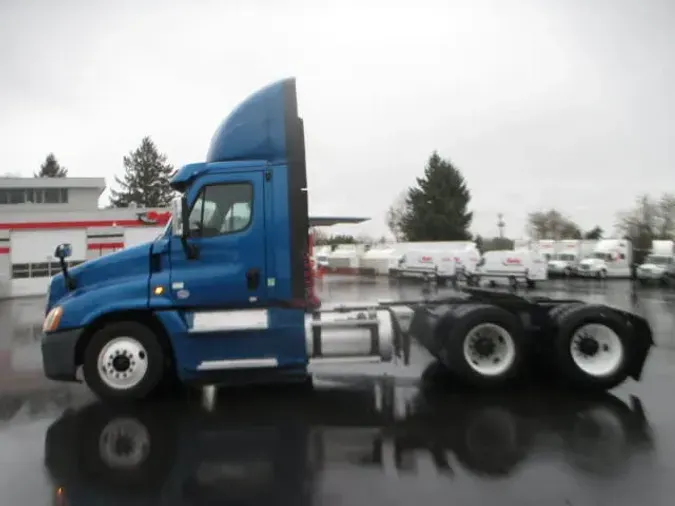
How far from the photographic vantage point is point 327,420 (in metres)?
5.89

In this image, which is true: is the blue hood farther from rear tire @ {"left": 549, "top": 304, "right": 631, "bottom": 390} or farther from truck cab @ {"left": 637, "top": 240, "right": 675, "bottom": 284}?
truck cab @ {"left": 637, "top": 240, "right": 675, "bottom": 284}

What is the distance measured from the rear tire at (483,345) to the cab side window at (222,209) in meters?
2.89

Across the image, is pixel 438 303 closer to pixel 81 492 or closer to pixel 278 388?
pixel 278 388

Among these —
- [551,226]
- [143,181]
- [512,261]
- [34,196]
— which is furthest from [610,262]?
[143,181]

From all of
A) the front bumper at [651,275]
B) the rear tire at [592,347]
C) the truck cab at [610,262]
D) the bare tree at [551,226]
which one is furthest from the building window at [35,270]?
the bare tree at [551,226]

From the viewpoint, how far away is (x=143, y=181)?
69.6 m

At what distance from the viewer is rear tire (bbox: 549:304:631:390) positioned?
6.77m

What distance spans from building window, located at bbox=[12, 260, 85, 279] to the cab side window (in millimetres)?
24364

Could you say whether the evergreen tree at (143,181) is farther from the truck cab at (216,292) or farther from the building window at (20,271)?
the truck cab at (216,292)

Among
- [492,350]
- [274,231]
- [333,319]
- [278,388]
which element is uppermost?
[274,231]

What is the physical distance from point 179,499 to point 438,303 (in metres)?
4.69

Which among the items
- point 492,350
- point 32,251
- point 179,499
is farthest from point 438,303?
point 32,251

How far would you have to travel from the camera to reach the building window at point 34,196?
4069 cm

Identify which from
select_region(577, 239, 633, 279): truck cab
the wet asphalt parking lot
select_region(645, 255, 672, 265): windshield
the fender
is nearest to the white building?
the fender
